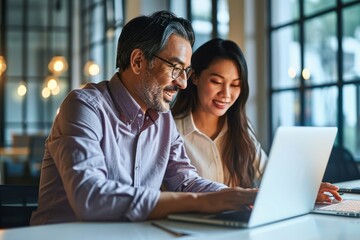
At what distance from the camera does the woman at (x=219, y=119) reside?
2447 mm

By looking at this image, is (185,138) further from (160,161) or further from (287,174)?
(287,174)

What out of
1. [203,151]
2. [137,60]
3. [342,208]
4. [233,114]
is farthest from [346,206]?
[233,114]

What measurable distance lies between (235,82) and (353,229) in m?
1.28

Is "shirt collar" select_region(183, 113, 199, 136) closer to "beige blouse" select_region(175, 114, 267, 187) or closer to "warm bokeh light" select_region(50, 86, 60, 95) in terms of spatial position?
"beige blouse" select_region(175, 114, 267, 187)

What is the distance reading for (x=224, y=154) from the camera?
2502mm

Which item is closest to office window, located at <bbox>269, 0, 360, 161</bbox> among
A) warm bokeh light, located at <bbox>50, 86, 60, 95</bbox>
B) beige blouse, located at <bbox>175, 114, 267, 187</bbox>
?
beige blouse, located at <bbox>175, 114, 267, 187</bbox>

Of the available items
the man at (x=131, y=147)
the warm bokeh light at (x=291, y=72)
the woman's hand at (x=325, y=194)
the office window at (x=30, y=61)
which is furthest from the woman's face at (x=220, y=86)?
the office window at (x=30, y=61)

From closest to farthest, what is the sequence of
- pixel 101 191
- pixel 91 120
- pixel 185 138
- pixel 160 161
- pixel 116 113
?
pixel 101 191 → pixel 91 120 → pixel 116 113 → pixel 160 161 → pixel 185 138

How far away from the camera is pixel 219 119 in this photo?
2.60 m

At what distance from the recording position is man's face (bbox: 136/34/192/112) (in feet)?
5.63

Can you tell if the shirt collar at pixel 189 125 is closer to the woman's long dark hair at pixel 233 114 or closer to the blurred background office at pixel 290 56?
the woman's long dark hair at pixel 233 114

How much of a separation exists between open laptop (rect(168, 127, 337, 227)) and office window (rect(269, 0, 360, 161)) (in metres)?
2.92

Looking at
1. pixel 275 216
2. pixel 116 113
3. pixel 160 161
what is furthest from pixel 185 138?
pixel 275 216

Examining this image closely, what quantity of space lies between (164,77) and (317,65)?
10.5ft
